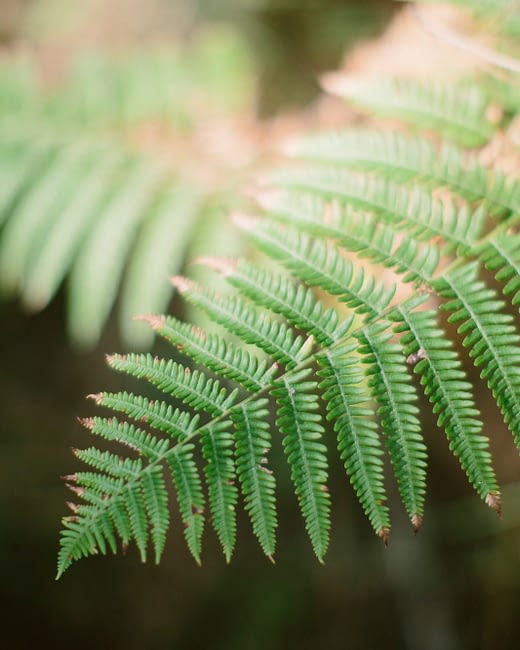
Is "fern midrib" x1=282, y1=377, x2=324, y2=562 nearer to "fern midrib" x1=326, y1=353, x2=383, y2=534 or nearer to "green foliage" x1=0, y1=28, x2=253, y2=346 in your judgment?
"fern midrib" x1=326, y1=353, x2=383, y2=534

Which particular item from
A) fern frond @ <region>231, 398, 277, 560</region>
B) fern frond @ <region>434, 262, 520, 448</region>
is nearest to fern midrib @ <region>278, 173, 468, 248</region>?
fern frond @ <region>434, 262, 520, 448</region>

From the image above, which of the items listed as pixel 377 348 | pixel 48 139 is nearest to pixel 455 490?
pixel 377 348

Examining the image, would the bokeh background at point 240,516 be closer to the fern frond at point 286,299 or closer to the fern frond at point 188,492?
the fern frond at point 286,299

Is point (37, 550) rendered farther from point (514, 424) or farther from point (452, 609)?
point (514, 424)

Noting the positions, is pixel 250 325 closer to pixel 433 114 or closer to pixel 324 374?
pixel 324 374

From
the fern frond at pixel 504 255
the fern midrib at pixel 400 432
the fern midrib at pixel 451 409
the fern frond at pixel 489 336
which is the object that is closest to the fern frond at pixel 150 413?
the fern midrib at pixel 400 432
